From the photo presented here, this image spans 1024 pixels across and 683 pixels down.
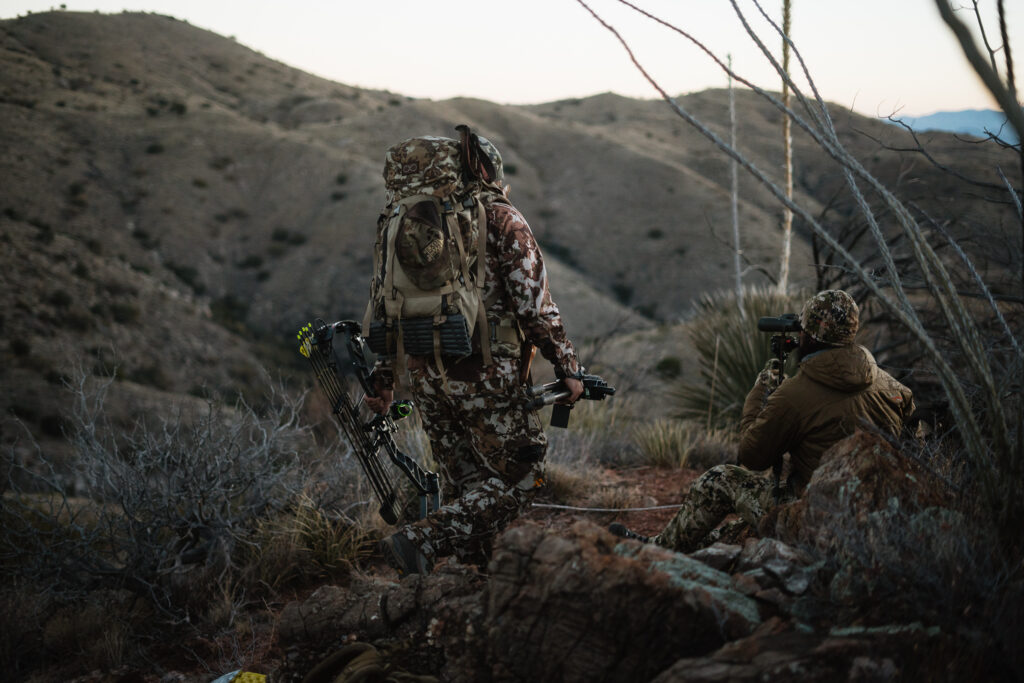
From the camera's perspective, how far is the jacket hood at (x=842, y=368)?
2615mm

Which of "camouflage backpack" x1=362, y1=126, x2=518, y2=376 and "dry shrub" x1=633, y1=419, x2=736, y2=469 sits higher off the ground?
"camouflage backpack" x1=362, y1=126, x2=518, y2=376

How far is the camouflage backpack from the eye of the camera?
102 inches

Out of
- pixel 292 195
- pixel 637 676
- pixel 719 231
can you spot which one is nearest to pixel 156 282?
pixel 292 195

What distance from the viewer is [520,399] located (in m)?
2.77

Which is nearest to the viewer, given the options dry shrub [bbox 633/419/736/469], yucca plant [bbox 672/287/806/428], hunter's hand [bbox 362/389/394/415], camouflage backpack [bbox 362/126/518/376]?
camouflage backpack [bbox 362/126/518/376]

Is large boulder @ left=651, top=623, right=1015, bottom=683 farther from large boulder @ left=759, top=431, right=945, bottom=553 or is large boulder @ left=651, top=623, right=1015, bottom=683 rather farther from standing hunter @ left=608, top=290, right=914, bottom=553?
standing hunter @ left=608, top=290, right=914, bottom=553

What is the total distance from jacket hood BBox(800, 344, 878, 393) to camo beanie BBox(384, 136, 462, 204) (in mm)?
1613

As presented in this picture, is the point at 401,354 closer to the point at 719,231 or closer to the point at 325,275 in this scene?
the point at 325,275

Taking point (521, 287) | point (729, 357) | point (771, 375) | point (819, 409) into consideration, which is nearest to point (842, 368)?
point (819, 409)

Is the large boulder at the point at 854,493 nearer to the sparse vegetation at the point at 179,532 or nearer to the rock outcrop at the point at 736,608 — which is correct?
the rock outcrop at the point at 736,608

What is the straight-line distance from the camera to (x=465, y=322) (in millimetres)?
2607

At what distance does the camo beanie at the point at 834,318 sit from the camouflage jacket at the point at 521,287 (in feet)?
3.25

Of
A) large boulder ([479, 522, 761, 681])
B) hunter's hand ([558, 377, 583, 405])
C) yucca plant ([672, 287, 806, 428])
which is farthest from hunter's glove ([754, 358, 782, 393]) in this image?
yucca plant ([672, 287, 806, 428])

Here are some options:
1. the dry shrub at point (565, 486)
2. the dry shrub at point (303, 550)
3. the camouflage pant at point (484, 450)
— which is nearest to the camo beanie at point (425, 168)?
the camouflage pant at point (484, 450)
